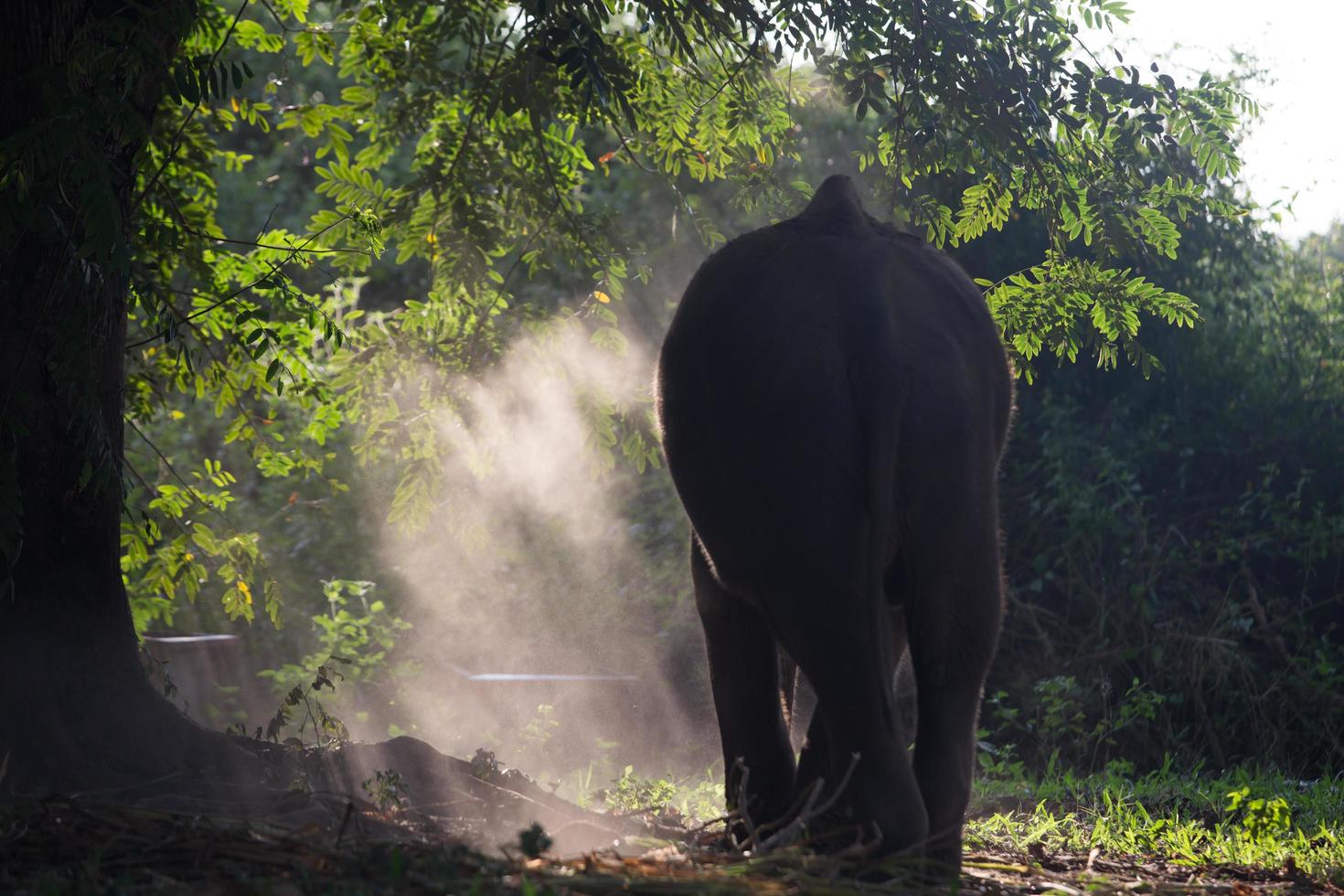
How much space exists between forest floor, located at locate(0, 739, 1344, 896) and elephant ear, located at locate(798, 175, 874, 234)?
5.18ft

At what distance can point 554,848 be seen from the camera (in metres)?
3.50

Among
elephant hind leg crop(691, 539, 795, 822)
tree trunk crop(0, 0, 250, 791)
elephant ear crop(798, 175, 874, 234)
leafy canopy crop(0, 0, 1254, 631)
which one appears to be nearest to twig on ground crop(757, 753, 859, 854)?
elephant hind leg crop(691, 539, 795, 822)

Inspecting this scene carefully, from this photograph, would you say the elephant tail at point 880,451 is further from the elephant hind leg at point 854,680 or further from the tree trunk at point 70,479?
the tree trunk at point 70,479

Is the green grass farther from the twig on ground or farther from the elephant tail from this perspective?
the elephant tail

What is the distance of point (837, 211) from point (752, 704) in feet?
4.35

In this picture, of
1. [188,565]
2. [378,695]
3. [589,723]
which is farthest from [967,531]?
[378,695]

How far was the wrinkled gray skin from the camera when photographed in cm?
301

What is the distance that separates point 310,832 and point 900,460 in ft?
5.00

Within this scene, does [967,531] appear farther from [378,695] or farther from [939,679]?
[378,695]

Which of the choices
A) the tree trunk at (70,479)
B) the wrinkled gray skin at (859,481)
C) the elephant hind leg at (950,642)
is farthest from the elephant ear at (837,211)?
the tree trunk at (70,479)

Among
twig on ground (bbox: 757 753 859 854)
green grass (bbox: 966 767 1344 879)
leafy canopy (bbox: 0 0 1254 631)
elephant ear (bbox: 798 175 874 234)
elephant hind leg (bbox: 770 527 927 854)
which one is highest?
leafy canopy (bbox: 0 0 1254 631)

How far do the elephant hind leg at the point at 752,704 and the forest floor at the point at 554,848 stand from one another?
223mm

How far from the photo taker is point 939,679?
10.5 feet

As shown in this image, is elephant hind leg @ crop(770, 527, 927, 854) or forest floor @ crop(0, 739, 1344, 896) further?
elephant hind leg @ crop(770, 527, 927, 854)
